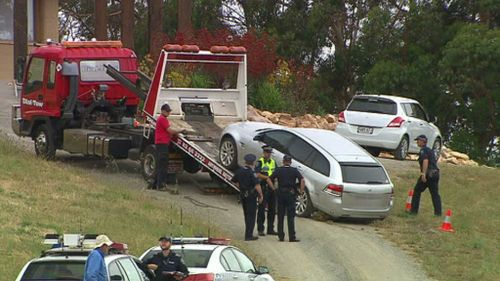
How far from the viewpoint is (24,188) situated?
21.2 m

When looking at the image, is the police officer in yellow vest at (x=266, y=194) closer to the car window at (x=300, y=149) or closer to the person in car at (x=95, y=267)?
the car window at (x=300, y=149)

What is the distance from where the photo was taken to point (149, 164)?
2378cm

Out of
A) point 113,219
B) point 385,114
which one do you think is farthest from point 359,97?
point 113,219

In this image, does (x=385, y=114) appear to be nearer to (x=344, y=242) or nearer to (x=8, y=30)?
(x=344, y=242)

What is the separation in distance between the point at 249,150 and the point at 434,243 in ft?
14.8

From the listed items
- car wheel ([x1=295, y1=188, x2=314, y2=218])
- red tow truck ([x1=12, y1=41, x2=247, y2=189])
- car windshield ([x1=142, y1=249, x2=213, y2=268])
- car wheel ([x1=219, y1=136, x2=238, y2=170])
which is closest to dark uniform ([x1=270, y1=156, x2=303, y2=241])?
car wheel ([x1=295, y1=188, x2=314, y2=218])

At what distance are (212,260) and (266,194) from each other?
21.6 ft

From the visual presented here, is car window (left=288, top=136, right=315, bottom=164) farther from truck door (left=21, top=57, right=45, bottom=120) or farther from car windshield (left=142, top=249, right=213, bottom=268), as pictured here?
car windshield (left=142, top=249, right=213, bottom=268)

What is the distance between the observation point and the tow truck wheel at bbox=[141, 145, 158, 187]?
23.5 metres

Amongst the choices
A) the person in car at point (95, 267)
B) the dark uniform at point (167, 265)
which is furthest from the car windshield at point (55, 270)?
the dark uniform at point (167, 265)

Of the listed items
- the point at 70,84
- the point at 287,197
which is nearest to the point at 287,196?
the point at 287,197

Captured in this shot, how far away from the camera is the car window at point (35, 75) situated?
25750mm

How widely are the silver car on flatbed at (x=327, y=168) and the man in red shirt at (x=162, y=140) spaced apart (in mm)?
1197

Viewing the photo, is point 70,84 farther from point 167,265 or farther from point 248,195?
point 167,265
